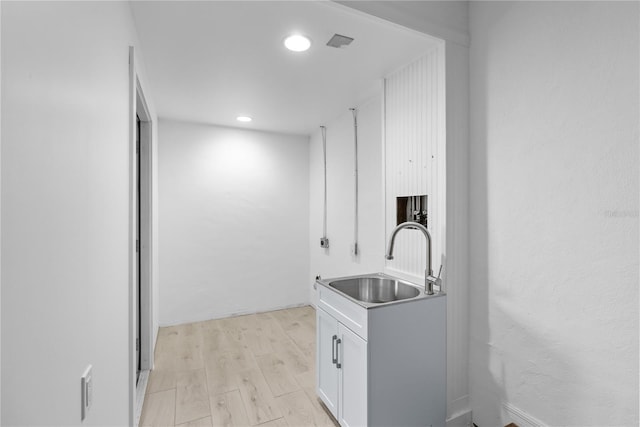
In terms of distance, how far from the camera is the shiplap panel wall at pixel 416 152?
5.98 feet

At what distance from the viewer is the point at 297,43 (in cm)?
189

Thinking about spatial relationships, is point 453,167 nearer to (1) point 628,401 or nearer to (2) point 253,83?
(1) point 628,401

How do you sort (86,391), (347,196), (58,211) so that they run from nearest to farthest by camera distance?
(58,211), (86,391), (347,196)

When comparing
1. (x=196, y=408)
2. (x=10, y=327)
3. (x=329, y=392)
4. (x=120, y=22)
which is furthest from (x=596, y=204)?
(x=196, y=408)

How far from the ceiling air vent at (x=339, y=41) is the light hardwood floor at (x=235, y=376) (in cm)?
235

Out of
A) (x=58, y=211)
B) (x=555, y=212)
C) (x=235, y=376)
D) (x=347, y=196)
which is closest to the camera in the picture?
(x=58, y=211)

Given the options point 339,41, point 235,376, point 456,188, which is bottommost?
point 235,376

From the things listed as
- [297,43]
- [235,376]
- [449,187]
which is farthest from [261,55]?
[235,376]

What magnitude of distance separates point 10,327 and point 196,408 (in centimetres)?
189

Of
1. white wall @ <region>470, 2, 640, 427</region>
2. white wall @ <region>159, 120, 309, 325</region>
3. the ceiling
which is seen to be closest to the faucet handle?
white wall @ <region>470, 2, 640, 427</region>

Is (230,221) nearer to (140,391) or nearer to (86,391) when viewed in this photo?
(140,391)

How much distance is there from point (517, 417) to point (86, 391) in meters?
1.90

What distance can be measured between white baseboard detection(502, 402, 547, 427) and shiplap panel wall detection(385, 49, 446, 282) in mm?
783

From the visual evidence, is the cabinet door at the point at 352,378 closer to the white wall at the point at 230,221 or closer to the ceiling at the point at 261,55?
the ceiling at the point at 261,55
